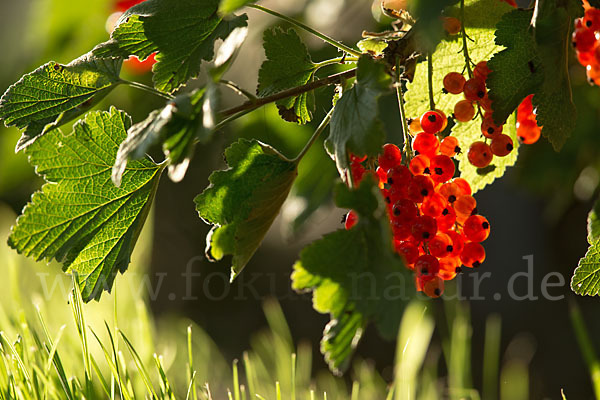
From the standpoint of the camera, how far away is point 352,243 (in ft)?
1.11

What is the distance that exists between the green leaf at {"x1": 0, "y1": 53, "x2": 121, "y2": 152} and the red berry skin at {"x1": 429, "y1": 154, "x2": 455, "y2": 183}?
22 cm

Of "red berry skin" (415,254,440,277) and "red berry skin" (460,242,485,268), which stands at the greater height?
"red berry skin" (460,242,485,268)

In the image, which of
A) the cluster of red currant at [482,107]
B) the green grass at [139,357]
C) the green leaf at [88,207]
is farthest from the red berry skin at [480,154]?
the green leaf at [88,207]

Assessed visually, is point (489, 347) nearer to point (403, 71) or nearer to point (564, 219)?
point (564, 219)

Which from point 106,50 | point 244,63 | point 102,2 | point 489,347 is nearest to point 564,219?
point 489,347

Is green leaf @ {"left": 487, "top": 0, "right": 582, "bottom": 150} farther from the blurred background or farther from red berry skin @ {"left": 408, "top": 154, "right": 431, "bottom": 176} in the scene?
the blurred background

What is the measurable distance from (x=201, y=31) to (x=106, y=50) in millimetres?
63

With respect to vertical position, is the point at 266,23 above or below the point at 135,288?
above

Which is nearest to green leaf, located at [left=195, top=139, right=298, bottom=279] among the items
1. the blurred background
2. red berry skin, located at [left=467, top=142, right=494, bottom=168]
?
red berry skin, located at [left=467, top=142, right=494, bottom=168]

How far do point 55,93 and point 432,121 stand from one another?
247 mm

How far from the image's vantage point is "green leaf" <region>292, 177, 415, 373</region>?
32 centimetres

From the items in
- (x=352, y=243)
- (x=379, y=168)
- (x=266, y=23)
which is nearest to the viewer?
(x=352, y=243)

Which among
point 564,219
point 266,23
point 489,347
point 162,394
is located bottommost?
point 162,394

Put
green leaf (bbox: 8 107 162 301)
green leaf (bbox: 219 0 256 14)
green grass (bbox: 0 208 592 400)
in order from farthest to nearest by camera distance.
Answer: green grass (bbox: 0 208 592 400) → green leaf (bbox: 8 107 162 301) → green leaf (bbox: 219 0 256 14)
